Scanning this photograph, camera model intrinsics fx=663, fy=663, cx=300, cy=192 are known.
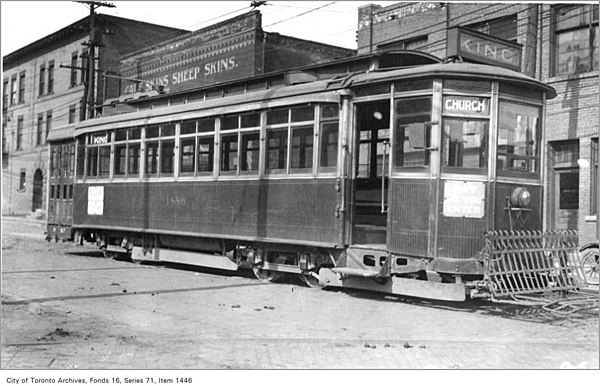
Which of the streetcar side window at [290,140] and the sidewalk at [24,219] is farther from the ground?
the streetcar side window at [290,140]

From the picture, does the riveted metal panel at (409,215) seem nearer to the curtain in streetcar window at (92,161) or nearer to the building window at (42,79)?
the curtain in streetcar window at (92,161)

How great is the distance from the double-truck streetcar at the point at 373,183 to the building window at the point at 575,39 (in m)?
7.69

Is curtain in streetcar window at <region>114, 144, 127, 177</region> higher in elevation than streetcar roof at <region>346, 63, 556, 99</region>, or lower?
lower

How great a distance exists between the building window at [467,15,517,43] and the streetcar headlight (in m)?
9.58

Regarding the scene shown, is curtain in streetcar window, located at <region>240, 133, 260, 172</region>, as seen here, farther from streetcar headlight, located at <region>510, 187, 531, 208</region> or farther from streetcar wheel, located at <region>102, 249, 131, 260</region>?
streetcar wheel, located at <region>102, 249, 131, 260</region>

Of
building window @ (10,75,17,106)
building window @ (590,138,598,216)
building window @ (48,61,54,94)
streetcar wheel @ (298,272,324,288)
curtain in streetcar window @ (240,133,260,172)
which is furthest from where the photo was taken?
building window @ (10,75,17,106)

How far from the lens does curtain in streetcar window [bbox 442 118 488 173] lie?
8492mm

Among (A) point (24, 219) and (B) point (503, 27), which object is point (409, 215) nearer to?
(B) point (503, 27)

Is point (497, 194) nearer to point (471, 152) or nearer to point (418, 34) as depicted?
point (471, 152)

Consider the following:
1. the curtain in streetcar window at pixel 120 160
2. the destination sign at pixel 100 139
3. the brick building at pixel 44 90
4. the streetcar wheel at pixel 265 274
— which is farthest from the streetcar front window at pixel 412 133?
the brick building at pixel 44 90

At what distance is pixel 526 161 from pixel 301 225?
132 inches

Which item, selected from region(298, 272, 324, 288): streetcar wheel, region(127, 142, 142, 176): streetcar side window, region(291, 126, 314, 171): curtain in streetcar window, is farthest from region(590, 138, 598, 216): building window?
region(127, 142, 142, 176): streetcar side window

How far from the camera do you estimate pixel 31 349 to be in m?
5.99

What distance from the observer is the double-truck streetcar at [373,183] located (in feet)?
27.7
